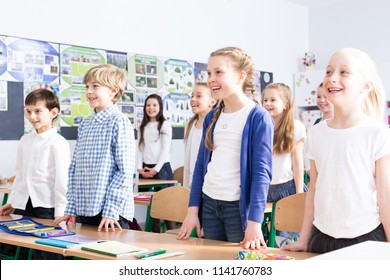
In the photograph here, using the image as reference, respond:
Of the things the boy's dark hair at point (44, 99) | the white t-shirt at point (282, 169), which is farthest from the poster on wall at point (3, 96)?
the white t-shirt at point (282, 169)

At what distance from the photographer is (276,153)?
3184mm

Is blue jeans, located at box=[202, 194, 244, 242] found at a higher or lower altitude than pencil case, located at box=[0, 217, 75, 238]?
higher

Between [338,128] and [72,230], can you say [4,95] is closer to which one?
[72,230]

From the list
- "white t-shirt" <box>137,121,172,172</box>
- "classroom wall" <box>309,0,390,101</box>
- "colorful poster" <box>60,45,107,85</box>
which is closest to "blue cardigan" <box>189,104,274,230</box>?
"white t-shirt" <box>137,121,172,172</box>

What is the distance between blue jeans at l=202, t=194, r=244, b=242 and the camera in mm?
2000

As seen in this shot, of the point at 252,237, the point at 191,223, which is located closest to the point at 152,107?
the point at 191,223

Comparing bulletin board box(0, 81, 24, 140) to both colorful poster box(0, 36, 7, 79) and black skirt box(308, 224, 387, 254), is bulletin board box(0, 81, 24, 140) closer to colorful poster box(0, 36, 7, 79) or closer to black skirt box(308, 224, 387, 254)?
colorful poster box(0, 36, 7, 79)

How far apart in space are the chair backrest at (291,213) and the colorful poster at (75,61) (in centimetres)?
351

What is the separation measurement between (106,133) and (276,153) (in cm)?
123

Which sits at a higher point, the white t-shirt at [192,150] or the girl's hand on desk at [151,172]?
the white t-shirt at [192,150]

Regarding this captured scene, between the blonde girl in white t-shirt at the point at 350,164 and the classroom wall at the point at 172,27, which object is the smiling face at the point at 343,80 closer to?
the blonde girl in white t-shirt at the point at 350,164

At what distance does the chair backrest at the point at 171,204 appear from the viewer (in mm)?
2508

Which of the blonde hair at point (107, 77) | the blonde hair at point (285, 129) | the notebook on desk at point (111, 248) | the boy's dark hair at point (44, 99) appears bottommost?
the notebook on desk at point (111, 248)

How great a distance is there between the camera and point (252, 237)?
1856 millimetres
